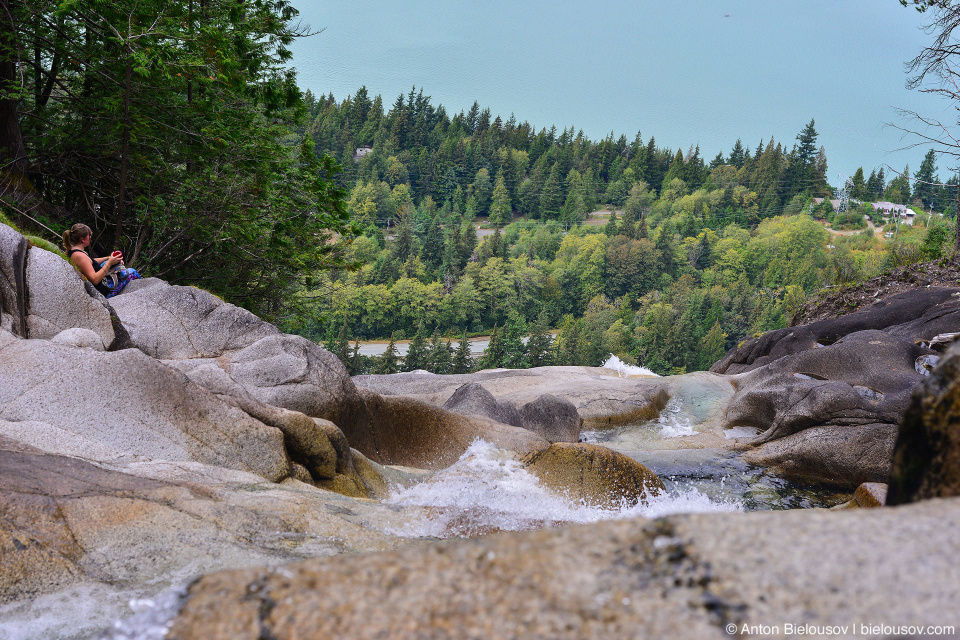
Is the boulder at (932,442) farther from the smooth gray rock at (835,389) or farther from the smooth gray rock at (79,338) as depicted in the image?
the smooth gray rock at (835,389)

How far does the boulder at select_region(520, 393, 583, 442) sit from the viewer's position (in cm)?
1329

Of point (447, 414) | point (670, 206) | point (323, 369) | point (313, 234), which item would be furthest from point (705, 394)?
point (670, 206)

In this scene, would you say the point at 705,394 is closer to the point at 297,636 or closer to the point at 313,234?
the point at 313,234

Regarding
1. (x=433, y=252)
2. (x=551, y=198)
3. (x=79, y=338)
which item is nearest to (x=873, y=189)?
(x=551, y=198)

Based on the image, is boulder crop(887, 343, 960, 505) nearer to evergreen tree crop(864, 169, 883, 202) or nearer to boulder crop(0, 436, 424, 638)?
boulder crop(0, 436, 424, 638)

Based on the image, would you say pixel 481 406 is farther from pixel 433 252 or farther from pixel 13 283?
pixel 433 252

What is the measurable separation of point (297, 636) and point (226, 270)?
14.5 m

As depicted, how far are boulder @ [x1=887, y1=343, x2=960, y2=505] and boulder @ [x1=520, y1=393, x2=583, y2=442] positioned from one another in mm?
10704

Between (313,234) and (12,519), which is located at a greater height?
(313,234)

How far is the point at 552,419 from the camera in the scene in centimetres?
1348

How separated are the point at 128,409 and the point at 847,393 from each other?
35.9ft

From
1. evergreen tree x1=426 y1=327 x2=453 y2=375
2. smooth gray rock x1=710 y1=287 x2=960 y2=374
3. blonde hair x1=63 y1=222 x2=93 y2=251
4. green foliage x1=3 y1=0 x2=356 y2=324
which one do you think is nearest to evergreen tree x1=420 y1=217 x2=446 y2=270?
evergreen tree x1=426 y1=327 x2=453 y2=375

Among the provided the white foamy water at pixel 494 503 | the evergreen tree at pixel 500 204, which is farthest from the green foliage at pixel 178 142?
the evergreen tree at pixel 500 204

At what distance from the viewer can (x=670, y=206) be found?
568ft
